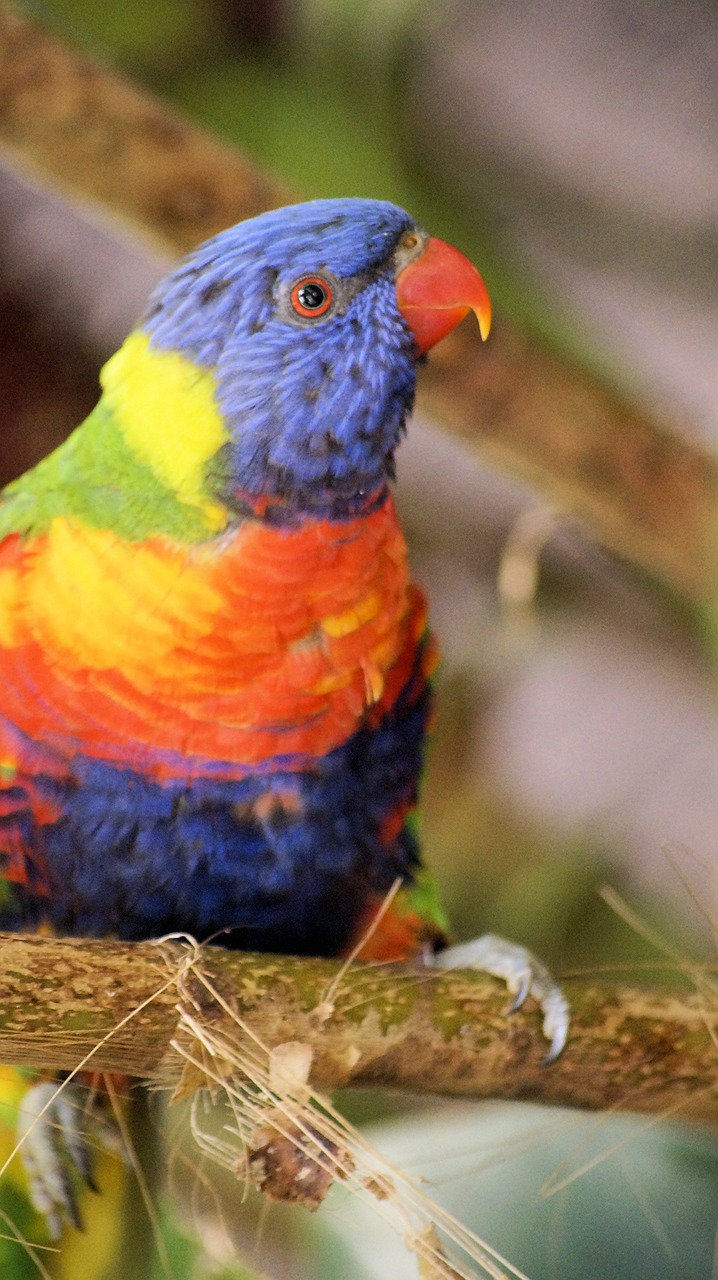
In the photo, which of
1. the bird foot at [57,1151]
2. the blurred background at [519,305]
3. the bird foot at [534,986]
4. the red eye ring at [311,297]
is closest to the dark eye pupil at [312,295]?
the red eye ring at [311,297]

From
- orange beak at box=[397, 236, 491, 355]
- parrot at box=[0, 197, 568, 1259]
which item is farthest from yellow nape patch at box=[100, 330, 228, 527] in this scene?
orange beak at box=[397, 236, 491, 355]

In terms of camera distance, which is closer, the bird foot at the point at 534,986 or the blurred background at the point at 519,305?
the bird foot at the point at 534,986

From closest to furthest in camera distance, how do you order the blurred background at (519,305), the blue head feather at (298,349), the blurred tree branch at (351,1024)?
the blurred tree branch at (351,1024)
the blue head feather at (298,349)
the blurred background at (519,305)

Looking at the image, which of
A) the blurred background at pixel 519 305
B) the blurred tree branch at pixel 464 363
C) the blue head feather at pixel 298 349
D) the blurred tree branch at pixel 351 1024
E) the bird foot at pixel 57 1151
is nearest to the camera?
the blurred tree branch at pixel 351 1024

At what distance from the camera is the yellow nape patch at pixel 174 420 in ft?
4.47

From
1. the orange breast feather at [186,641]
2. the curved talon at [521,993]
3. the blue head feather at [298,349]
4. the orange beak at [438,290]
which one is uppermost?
the orange beak at [438,290]

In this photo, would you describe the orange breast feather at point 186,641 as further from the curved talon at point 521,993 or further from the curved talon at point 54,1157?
the curved talon at point 54,1157

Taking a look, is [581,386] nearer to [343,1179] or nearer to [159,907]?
[159,907]

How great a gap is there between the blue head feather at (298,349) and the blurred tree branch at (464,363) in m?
0.74

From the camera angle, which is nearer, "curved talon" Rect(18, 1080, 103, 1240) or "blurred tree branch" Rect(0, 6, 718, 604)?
"curved talon" Rect(18, 1080, 103, 1240)

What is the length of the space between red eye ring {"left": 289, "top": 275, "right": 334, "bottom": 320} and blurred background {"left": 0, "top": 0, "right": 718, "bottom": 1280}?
1.19 m

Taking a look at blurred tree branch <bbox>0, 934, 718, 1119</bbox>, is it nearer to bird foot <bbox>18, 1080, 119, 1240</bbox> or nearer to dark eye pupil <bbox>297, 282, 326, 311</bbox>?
bird foot <bbox>18, 1080, 119, 1240</bbox>

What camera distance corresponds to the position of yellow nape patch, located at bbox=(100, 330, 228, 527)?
4.47ft

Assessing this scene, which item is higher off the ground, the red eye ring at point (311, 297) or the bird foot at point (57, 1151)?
the red eye ring at point (311, 297)
